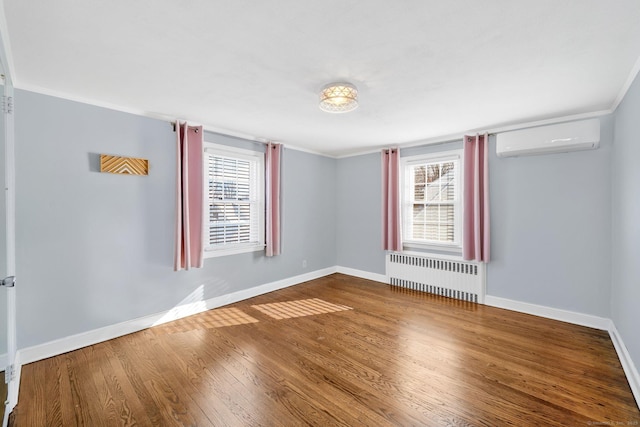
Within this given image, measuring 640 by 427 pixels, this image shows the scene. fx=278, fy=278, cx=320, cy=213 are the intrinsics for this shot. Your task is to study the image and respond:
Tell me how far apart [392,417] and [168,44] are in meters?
2.83

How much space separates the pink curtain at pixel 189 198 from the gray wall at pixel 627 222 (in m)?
4.14

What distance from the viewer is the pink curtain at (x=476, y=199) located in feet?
12.4

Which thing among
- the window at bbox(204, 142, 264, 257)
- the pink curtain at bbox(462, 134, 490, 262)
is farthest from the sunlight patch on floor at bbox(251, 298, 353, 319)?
the pink curtain at bbox(462, 134, 490, 262)

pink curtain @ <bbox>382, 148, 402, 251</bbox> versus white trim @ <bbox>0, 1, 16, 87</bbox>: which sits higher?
white trim @ <bbox>0, 1, 16, 87</bbox>

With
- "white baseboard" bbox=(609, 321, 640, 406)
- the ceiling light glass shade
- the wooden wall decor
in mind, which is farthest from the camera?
the wooden wall decor

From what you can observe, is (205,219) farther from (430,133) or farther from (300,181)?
(430,133)

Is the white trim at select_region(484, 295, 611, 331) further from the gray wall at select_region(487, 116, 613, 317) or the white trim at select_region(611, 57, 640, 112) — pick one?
the white trim at select_region(611, 57, 640, 112)

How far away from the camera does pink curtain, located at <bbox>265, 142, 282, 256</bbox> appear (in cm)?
434

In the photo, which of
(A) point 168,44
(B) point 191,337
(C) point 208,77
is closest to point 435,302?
(B) point 191,337

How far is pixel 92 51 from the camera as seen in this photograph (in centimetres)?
192

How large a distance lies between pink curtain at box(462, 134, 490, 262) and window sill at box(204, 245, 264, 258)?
3.08 meters

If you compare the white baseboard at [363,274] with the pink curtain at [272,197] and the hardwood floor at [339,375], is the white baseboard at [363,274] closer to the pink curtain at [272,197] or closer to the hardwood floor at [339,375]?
the hardwood floor at [339,375]

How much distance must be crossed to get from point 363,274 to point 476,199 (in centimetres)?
243

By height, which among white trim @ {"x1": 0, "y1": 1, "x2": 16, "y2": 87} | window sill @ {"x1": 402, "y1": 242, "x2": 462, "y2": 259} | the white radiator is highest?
white trim @ {"x1": 0, "y1": 1, "x2": 16, "y2": 87}
